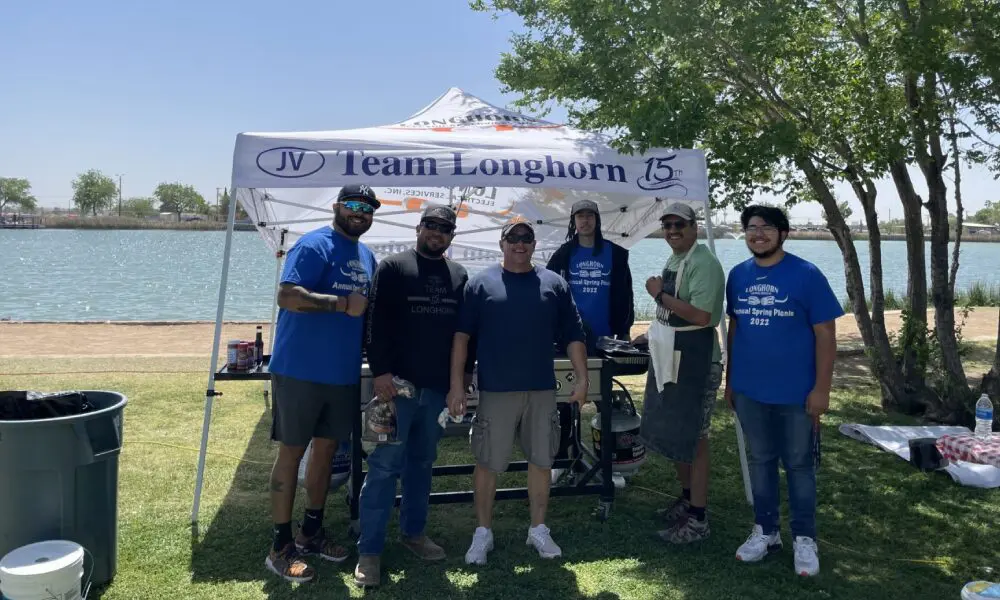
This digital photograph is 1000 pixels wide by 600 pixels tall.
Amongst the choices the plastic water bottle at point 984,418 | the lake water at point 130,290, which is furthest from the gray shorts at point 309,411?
the lake water at point 130,290

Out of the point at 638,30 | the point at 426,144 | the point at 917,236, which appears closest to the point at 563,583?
the point at 426,144

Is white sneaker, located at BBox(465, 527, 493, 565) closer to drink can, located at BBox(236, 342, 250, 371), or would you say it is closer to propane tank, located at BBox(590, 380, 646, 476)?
propane tank, located at BBox(590, 380, 646, 476)

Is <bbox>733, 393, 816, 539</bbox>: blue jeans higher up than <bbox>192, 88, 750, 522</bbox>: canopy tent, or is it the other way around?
<bbox>192, 88, 750, 522</bbox>: canopy tent

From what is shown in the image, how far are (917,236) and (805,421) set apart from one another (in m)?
4.56

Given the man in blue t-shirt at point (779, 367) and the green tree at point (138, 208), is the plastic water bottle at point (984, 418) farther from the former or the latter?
the green tree at point (138, 208)

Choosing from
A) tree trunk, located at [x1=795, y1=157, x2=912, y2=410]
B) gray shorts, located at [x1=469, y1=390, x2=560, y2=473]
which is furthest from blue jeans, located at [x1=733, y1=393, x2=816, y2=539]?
tree trunk, located at [x1=795, y1=157, x2=912, y2=410]

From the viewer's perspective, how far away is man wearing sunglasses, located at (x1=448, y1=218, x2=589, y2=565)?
12.2 ft

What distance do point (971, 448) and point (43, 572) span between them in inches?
236

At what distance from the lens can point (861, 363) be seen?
10273mm

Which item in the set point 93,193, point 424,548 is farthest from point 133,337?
point 93,193

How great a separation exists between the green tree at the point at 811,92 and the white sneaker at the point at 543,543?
8.48 ft

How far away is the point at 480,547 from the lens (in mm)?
3898

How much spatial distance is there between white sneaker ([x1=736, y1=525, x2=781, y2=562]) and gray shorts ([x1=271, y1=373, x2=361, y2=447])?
221cm

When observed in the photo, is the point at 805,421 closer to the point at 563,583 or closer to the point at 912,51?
the point at 563,583
